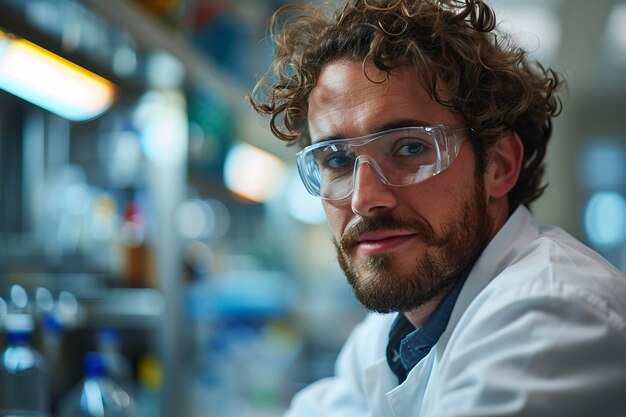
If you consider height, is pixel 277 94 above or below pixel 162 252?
above

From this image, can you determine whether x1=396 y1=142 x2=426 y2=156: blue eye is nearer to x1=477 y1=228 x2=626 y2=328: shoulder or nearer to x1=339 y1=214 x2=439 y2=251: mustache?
x1=339 y1=214 x2=439 y2=251: mustache

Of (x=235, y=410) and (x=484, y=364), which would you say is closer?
(x=484, y=364)

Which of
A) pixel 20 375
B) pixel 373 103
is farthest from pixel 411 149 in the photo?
pixel 20 375

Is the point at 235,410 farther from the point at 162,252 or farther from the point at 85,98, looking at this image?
the point at 85,98

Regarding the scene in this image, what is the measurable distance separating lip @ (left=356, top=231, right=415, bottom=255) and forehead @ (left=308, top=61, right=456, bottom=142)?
206 mm

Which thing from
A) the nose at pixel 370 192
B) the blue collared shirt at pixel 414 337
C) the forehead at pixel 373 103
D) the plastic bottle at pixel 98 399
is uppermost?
the forehead at pixel 373 103

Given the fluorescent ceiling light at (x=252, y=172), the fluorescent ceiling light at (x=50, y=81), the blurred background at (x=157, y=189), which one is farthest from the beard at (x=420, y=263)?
the fluorescent ceiling light at (x=252, y=172)

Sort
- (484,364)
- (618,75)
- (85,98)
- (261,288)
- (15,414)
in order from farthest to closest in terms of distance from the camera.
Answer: (618,75)
(261,288)
(85,98)
(15,414)
(484,364)

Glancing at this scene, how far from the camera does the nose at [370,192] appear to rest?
1.24 metres

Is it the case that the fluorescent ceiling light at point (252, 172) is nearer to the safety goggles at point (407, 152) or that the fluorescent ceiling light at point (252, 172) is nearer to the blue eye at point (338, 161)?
the blue eye at point (338, 161)

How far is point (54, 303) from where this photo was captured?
2.13 m

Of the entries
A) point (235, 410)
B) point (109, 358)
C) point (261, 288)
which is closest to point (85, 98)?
point (109, 358)

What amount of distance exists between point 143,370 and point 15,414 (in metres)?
0.85

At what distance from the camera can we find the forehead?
1279 millimetres
